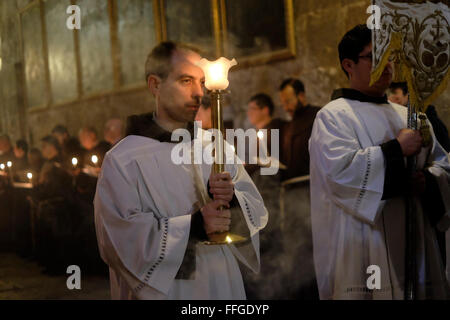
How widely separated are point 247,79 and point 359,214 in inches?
80.1

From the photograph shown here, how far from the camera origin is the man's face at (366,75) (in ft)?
9.28

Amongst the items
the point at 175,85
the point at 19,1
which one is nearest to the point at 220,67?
the point at 175,85

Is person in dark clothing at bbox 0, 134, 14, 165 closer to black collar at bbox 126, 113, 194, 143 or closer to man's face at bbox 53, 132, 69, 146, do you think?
man's face at bbox 53, 132, 69, 146

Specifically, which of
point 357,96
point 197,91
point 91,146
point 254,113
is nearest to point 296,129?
point 254,113

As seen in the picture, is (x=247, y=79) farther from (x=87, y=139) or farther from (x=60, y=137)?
(x=60, y=137)

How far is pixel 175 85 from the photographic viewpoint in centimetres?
246

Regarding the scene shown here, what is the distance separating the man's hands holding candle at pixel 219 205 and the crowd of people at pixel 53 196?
1.36m

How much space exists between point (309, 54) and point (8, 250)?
9.45 feet

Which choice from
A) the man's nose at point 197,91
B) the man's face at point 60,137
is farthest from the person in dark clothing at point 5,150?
the man's nose at point 197,91

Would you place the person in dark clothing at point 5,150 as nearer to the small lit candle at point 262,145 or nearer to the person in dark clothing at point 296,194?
the small lit candle at point 262,145

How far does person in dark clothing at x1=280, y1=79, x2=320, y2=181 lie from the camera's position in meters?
4.14

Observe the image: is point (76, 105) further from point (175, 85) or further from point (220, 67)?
point (220, 67)

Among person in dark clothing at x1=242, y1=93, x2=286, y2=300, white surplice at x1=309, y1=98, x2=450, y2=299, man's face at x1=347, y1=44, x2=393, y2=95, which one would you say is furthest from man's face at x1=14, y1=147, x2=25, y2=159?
man's face at x1=347, y1=44, x2=393, y2=95

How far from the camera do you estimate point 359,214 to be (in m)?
2.63
